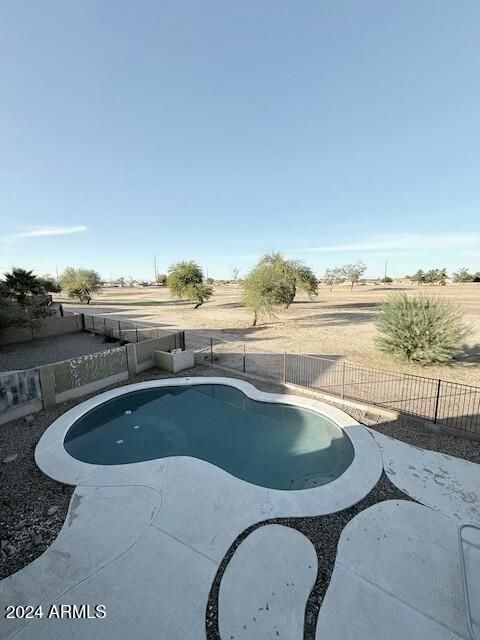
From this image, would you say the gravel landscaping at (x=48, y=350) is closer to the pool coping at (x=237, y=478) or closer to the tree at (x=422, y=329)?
the pool coping at (x=237, y=478)

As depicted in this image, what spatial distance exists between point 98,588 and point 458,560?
4622 mm

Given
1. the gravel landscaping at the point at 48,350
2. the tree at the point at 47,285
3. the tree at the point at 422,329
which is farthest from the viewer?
the tree at the point at 47,285

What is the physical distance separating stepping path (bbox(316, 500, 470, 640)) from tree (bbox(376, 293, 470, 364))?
27.2ft

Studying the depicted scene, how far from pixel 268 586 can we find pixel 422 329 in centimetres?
1090

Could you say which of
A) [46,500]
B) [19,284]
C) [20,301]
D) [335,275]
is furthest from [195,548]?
[335,275]

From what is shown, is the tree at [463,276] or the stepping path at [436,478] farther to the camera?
the tree at [463,276]

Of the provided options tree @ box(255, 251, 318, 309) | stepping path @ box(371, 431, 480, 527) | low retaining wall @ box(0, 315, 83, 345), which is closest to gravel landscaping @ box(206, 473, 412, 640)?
stepping path @ box(371, 431, 480, 527)

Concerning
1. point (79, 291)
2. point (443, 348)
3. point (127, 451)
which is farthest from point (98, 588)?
point (79, 291)

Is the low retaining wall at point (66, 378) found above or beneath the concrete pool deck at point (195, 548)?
above

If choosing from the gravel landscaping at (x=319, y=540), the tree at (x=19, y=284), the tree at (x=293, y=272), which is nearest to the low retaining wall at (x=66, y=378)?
the gravel landscaping at (x=319, y=540)

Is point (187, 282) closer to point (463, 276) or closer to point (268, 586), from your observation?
point (268, 586)

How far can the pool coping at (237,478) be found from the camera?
4.75 meters

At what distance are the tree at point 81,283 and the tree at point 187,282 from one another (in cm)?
1784

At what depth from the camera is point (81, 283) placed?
42031 millimetres
